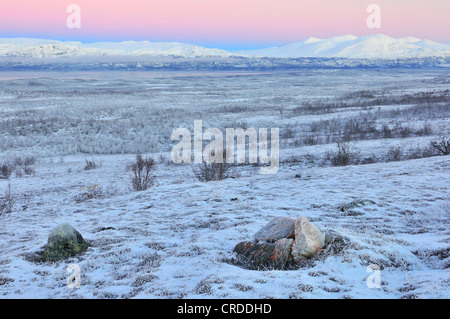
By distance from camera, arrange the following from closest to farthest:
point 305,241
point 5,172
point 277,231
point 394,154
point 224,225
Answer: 1. point 305,241
2. point 277,231
3. point 224,225
4. point 394,154
5. point 5,172

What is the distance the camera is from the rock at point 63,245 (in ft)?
20.3

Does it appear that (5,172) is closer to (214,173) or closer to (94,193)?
(94,193)

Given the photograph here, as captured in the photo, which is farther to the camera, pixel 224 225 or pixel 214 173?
pixel 214 173

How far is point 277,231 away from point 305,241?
1.88 feet

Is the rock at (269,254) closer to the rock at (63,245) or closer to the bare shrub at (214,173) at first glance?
the rock at (63,245)

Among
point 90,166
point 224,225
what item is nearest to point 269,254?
point 224,225

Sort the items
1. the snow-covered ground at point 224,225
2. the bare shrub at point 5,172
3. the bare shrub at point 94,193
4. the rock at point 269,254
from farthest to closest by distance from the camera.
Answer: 1. the bare shrub at point 5,172
2. the bare shrub at point 94,193
3. the rock at point 269,254
4. the snow-covered ground at point 224,225

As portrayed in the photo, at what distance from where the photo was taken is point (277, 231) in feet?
18.8

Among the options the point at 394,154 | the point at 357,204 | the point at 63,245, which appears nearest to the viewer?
the point at 63,245

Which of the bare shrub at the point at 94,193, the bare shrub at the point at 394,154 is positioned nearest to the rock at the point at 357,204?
the bare shrub at the point at 94,193

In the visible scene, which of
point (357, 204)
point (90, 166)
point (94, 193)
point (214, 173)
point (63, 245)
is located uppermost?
point (357, 204)

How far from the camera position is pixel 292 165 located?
17.0 metres

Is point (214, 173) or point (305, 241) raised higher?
point (305, 241)

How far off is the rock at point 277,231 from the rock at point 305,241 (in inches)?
8.9
